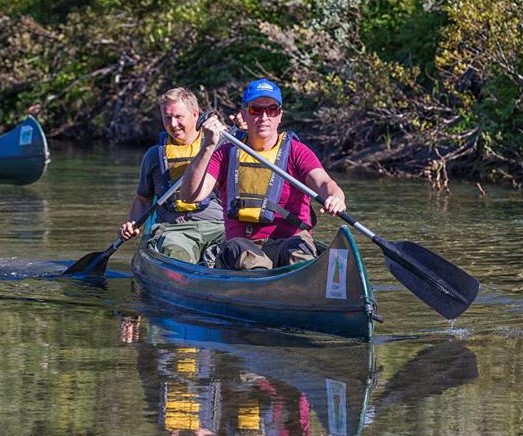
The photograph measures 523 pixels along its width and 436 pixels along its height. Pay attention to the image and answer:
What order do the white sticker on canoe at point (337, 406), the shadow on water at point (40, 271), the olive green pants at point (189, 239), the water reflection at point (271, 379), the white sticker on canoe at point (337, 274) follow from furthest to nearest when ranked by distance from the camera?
1. the shadow on water at point (40, 271)
2. the olive green pants at point (189, 239)
3. the white sticker on canoe at point (337, 274)
4. the water reflection at point (271, 379)
5. the white sticker on canoe at point (337, 406)

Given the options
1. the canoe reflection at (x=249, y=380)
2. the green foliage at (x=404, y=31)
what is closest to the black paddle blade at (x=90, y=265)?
the canoe reflection at (x=249, y=380)

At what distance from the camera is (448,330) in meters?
7.36

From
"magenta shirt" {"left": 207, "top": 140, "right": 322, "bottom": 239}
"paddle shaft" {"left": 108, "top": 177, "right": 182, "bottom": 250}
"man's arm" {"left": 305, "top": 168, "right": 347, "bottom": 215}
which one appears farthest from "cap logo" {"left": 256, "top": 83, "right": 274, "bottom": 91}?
"paddle shaft" {"left": 108, "top": 177, "right": 182, "bottom": 250}

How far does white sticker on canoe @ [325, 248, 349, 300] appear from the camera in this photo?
683 cm

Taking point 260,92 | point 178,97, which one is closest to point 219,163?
point 260,92

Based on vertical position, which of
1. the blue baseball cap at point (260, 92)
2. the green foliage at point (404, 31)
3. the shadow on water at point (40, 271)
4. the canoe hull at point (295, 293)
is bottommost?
the shadow on water at point (40, 271)

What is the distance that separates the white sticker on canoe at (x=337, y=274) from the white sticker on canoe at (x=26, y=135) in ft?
26.5

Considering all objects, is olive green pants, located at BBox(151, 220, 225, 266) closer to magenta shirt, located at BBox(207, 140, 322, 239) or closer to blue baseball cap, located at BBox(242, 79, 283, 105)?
magenta shirt, located at BBox(207, 140, 322, 239)

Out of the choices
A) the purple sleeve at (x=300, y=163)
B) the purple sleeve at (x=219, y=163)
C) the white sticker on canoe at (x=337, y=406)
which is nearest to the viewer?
the white sticker on canoe at (x=337, y=406)

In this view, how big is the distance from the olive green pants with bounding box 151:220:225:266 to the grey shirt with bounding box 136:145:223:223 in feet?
0.22

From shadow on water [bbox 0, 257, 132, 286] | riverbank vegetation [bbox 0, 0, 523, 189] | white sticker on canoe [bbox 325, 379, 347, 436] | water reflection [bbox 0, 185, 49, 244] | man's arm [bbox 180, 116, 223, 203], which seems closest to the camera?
white sticker on canoe [bbox 325, 379, 347, 436]

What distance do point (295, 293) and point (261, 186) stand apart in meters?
0.83

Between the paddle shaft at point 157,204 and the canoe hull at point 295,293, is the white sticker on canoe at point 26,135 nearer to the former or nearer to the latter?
the paddle shaft at point 157,204

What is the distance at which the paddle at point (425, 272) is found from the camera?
7262 millimetres
